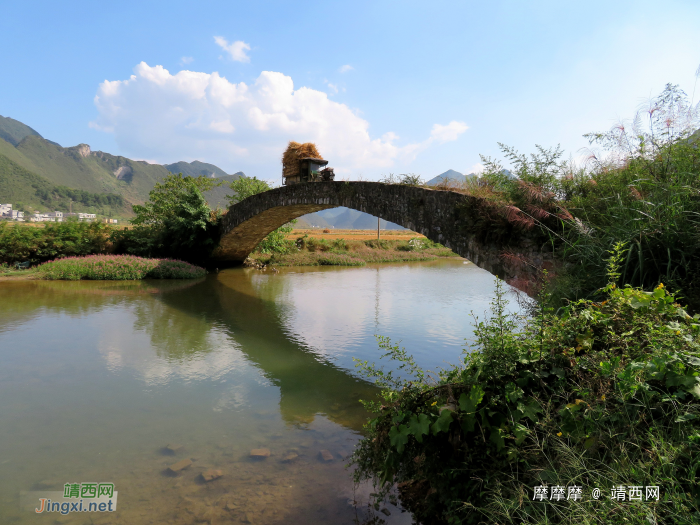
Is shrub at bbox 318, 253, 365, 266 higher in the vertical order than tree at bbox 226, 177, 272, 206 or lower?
lower

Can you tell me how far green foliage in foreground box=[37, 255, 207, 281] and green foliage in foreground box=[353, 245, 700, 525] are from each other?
16.7 metres

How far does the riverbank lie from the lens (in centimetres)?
2430

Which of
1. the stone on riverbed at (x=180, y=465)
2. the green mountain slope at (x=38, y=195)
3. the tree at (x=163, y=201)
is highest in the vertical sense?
the green mountain slope at (x=38, y=195)

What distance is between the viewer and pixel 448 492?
263 cm

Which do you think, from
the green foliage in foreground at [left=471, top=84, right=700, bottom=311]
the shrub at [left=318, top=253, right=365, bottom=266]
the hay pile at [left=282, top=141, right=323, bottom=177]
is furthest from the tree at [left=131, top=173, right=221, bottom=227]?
the green foliage in foreground at [left=471, top=84, right=700, bottom=311]

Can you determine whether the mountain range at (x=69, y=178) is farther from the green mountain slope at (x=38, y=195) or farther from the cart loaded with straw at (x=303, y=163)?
the cart loaded with straw at (x=303, y=163)

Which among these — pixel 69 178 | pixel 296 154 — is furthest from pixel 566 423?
pixel 69 178

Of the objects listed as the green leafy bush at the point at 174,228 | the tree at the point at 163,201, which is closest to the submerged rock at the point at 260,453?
the green leafy bush at the point at 174,228

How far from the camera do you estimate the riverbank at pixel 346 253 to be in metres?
24.3

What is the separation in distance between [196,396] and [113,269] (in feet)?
44.6

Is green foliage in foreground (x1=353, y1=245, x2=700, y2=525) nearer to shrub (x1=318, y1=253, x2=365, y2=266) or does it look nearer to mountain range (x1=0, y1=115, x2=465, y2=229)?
shrub (x1=318, y1=253, x2=365, y2=266)

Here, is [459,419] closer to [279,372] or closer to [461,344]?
[279,372]

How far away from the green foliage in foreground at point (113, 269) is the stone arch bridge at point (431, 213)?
4.18 m

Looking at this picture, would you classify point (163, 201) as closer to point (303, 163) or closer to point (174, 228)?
point (174, 228)
